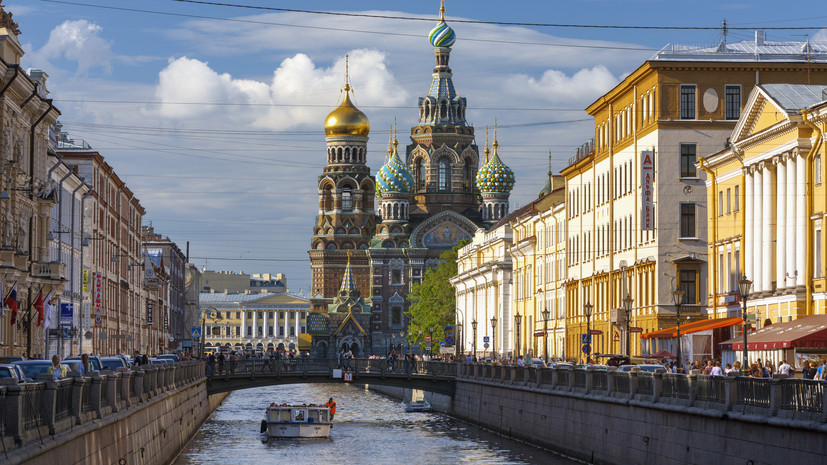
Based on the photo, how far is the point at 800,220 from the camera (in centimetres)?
5316

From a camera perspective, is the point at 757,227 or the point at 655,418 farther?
the point at 757,227

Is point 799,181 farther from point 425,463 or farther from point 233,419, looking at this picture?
point 233,419

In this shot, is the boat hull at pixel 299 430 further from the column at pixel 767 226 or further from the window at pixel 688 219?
the column at pixel 767 226

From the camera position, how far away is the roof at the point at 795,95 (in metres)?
55.3

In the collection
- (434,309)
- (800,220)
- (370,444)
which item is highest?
(800,220)

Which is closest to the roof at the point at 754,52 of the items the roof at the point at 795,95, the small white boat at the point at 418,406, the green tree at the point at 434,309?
the roof at the point at 795,95

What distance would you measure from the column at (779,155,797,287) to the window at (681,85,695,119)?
1824cm

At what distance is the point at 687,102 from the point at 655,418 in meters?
37.0

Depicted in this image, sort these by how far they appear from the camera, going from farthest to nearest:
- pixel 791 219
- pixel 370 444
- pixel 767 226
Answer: pixel 370 444
pixel 767 226
pixel 791 219

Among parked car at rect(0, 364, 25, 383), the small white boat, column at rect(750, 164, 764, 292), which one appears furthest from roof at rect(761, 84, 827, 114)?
the small white boat

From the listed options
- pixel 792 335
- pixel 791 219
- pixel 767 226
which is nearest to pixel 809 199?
pixel 791 219

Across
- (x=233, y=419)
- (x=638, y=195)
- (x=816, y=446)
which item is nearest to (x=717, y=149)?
(x=638, y=195)

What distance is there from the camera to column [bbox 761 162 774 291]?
186 feet

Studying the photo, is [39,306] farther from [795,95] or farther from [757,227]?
[795,95]
